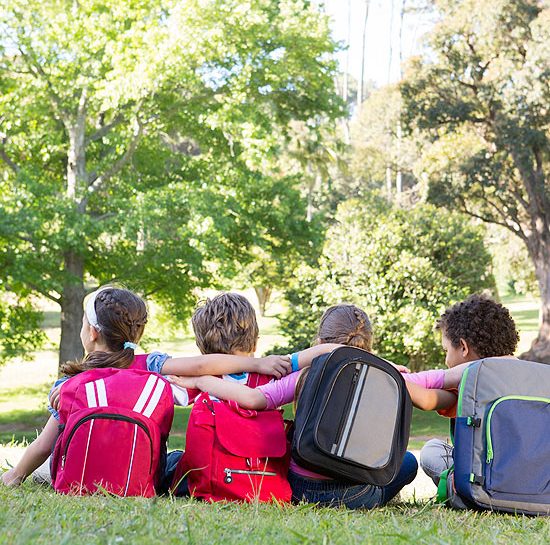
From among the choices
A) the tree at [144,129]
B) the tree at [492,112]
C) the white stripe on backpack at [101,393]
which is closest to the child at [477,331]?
the white stripe on backpack at [101,393]

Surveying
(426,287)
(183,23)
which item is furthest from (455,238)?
(183,23)

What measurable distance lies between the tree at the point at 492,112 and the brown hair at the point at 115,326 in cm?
1727

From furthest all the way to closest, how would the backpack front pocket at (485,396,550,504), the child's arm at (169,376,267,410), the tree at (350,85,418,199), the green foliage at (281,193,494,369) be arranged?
the tree at (350,85,418,199), the green foliage at (281,193,494,369), the child's arm at (169,376,267,410), the backpack front pocket at (485,396,550,504)

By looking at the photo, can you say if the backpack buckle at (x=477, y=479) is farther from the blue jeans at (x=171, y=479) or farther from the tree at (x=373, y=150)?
the tree at (x=373, y=150)

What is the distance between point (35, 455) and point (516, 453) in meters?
2.20

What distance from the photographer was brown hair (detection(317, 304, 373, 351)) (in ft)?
13.1

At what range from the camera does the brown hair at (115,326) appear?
3.85 metres

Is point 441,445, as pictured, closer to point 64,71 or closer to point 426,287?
point 426,287

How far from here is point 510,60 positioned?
20250mm

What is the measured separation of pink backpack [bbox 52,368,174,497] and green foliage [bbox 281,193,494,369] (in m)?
11.7

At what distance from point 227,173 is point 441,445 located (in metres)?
11.8

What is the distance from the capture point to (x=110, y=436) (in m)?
3.53

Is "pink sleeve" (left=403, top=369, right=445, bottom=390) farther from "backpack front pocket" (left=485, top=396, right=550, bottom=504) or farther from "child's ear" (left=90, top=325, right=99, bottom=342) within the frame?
"child's ear" (left=90, top=325, right=99, bottom=342)

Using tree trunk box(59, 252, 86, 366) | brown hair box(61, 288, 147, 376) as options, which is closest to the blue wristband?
brown hair box(61, 288, 147, 376)
